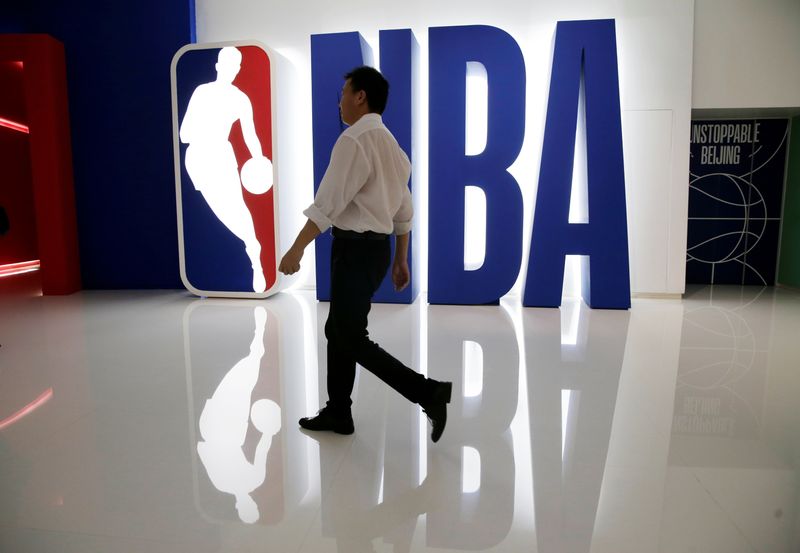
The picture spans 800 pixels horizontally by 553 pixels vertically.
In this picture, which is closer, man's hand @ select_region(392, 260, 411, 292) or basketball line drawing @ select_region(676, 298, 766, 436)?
man's hand @ select_region(392, 260, 411, 292)

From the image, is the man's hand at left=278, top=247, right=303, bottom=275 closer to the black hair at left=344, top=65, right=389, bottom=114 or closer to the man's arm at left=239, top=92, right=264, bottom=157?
the black hair at left=344, top=65, right=389, bottom=114

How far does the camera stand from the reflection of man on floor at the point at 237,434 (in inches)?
73.4

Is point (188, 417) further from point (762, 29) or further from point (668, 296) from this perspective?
point (762, 29)

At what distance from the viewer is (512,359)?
3301 millimetres

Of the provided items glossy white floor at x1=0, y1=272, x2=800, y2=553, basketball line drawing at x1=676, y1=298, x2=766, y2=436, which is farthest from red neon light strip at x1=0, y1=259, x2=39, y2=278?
basketball line drawing at x1=676, y1=298, x2=766, y2=436

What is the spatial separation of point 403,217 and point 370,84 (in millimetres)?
531

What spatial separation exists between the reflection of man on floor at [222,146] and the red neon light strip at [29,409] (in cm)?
257

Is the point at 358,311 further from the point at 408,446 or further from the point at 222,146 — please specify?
the point at 222,146

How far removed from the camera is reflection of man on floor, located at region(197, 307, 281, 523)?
6.11ft

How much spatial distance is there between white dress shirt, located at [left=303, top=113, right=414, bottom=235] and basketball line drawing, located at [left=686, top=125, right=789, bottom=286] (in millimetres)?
5062

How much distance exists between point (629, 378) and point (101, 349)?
3215mm

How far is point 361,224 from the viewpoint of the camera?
6.50 feet

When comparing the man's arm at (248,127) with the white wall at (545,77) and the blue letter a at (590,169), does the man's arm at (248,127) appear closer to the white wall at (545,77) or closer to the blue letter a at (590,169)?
the white wall at (545,77)

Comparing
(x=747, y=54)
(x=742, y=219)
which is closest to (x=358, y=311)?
(x=747, y=54)
